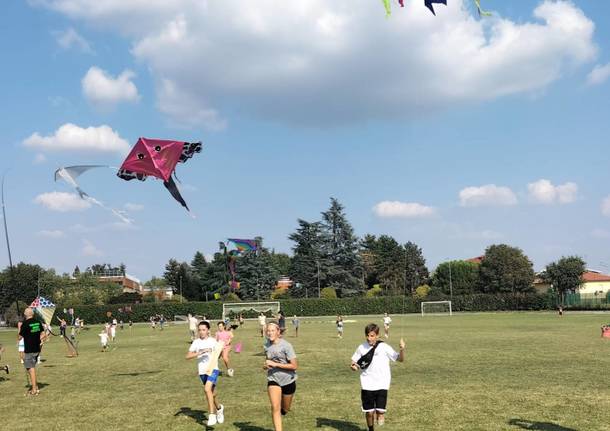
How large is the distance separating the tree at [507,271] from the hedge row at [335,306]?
70.3 ft

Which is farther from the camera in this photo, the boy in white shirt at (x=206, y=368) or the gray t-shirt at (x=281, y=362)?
the boy in white shirt at (x=206, y=368)

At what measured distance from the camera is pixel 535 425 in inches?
360

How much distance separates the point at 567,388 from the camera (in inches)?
493

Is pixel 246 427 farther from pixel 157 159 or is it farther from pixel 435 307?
pixel 435 307

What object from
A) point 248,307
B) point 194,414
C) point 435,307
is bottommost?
point 435,307

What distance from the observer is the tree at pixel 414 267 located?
123250 mm

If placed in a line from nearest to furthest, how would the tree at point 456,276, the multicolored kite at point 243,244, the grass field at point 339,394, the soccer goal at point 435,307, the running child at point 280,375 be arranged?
1. the running child at point 280,375
2. the grass field at point 339,394
3. the soccer goal at point 435,307
4. the multicolored kite at point 243,244
5. the tree at point 456,276

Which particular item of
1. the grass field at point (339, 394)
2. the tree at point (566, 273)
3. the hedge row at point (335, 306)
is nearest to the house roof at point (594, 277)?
the tree at point (566, 273)

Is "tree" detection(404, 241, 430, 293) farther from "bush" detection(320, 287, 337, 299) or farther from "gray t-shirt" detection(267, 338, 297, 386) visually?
"gray t-shirt" detection(267, 338, 297, 386)

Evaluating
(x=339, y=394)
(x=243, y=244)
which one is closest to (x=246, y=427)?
(x=339, y=394)

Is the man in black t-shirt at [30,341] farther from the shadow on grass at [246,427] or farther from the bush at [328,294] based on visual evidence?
the bush at [328,294]

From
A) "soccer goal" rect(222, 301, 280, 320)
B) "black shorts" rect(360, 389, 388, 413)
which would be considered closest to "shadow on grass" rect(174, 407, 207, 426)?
"black shorts" rect(360, 389, 388, 413)

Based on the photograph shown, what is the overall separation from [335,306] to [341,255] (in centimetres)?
2083

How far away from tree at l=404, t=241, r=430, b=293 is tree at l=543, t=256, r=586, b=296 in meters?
33.4
